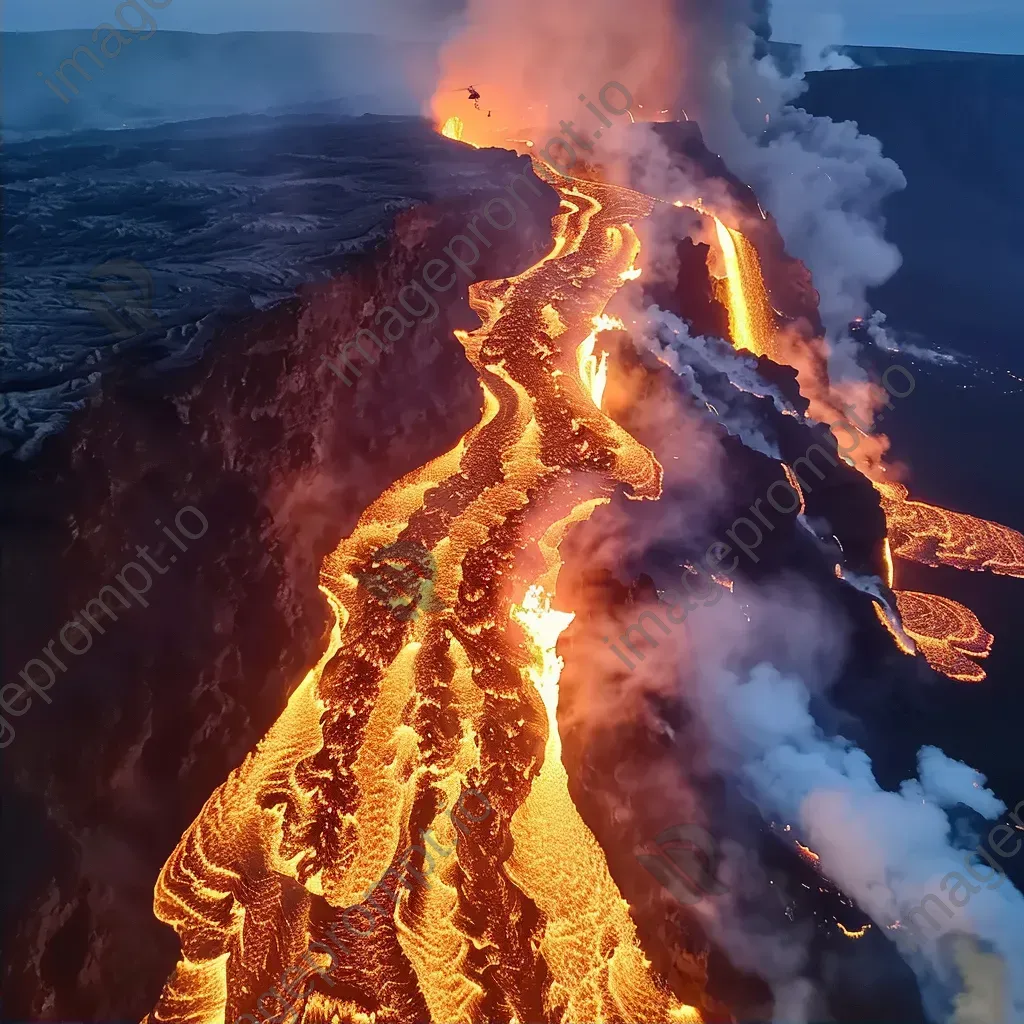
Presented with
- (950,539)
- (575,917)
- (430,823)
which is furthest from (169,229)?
(950,539)

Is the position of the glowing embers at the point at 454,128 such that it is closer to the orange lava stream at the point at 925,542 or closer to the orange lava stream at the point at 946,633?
the orange lava stream at the point at 925,542

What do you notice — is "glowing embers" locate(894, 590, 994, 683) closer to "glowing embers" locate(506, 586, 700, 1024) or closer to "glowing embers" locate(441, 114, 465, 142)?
"glowing embers" locate(506, 586, 700, 1024)

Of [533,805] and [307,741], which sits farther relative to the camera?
[307,741]

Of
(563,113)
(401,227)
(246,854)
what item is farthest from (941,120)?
(246,854)

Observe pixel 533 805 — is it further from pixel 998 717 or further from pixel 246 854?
pixel 998 717

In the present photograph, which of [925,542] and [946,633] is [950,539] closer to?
[925,542]

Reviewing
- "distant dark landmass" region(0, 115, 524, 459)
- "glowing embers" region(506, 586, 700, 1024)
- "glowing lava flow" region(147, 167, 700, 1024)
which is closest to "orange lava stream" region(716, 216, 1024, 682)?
"glowing lava flow" region(147, 167, 700, 1024)

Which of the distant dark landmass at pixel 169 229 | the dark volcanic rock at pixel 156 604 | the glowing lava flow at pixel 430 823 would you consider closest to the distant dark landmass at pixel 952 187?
the distant dark landmass at pixel 169 229
